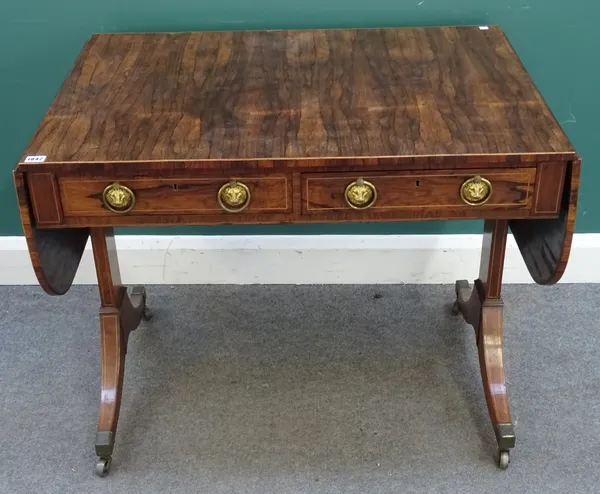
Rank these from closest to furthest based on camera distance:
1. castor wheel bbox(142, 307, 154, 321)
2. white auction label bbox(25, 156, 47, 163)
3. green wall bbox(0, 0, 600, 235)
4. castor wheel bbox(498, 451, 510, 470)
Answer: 1. white auction label bbox(25, 156, 47, 163)
2. castor wheel bbox(498, 451, 510, 470)
3. green wall bbox(0, 0, 600, 235)
4. castor wheel bbox(142, 307, 154, 321)

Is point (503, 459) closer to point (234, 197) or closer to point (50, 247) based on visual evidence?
point (234, 197)

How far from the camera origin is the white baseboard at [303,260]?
2.17 metres

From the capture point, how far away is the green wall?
1878 millimetres

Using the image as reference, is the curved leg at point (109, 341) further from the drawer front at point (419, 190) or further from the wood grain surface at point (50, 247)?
the drawer front at point (419, 190)

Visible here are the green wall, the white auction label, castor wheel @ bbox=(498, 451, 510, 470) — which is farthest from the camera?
the green wall

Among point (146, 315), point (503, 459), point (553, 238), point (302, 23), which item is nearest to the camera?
point (553, 238)

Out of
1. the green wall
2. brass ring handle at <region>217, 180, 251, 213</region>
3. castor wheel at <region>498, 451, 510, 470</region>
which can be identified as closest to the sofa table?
brass ring handle at <region>217, 180, 251, 213</region>

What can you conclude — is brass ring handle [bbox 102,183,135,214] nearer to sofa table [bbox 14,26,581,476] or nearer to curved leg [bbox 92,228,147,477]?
sofa table [bbox 14,26,581,476]

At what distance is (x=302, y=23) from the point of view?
6.22 ft

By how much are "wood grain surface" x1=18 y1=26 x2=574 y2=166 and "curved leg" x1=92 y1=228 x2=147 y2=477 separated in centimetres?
32

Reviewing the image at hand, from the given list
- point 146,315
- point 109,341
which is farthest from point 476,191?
point 146,315

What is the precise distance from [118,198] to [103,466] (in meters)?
0.64

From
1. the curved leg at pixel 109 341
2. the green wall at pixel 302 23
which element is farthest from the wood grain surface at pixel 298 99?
the curved leg at pixel 109 341

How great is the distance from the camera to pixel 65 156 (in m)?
1.34
